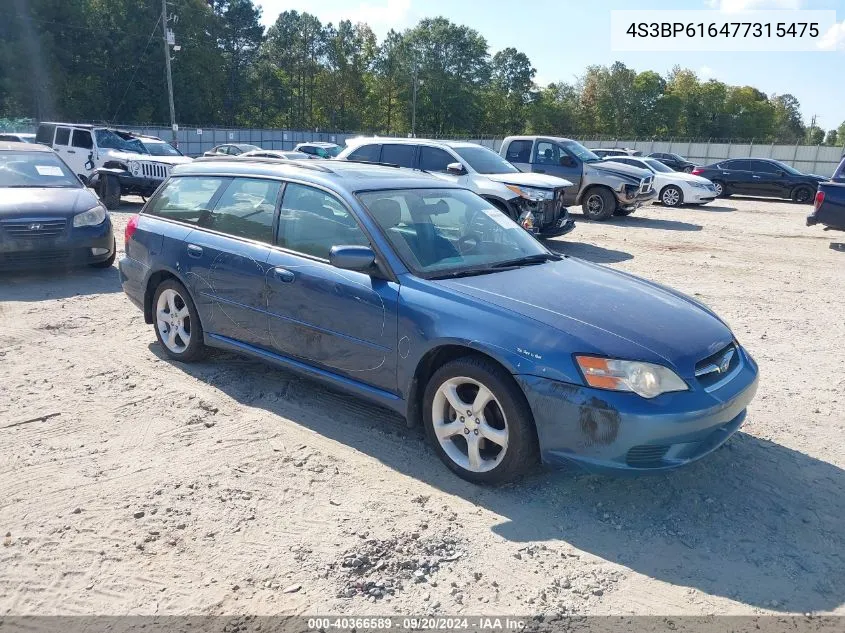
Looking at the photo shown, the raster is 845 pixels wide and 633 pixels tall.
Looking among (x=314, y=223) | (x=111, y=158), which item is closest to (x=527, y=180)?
(x=314, y=223)

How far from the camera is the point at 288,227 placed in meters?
4.63

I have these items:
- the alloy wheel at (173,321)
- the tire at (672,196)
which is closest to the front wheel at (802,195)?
the tire at (672,196)

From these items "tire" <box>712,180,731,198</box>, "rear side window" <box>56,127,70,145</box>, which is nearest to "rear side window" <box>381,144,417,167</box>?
"rear side window" <box>56,127,70,145</box>

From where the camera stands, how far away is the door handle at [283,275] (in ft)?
14.5

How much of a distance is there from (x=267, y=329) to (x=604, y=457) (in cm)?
246

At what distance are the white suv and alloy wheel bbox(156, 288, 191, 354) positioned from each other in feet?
18.4

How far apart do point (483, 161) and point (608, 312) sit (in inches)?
354

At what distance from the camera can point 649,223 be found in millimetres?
16188

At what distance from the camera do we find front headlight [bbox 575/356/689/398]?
3.26m

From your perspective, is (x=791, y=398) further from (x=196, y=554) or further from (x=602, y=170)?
(x=602, y=170)

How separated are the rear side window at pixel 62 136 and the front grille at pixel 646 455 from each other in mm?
17892

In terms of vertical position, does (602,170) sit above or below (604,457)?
above

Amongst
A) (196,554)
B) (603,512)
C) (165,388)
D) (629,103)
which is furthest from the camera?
(629,103)

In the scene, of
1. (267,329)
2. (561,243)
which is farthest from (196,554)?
(561,243)
